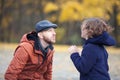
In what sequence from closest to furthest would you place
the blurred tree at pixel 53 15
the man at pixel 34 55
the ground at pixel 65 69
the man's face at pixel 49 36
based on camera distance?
the man at pixel 34 55 < the man's face at pixel 49 36 < the ground at pixel 65 69 < the blurred tree at pixel 53 15

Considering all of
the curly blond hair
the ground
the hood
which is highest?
the curly blond hair

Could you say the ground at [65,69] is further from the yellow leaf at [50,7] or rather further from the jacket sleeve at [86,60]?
the yellow leaf at [50,7]

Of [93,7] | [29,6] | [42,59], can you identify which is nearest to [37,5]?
[29,6]

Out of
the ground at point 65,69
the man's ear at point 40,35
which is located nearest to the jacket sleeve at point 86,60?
the man's ear at point 40,35

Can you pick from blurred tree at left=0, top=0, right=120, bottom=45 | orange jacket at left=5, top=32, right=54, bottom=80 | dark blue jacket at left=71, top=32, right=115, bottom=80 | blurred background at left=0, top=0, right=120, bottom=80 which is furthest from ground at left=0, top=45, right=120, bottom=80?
blurred tree at left=0, top=0, right=120, bottom=45

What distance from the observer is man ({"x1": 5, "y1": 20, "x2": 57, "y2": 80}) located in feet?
19.9

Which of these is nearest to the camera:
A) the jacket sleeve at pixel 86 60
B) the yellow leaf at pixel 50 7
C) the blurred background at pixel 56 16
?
the jacket sleeve at pixel 86 60

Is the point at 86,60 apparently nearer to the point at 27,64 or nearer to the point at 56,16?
the point at 27,64

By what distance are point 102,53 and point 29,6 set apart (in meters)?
39.5

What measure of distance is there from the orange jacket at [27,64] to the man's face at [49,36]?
0.18 meters

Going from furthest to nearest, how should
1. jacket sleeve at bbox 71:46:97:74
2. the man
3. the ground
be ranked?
the ground < the man < jacket sleeve at bbox 71:46:97:74

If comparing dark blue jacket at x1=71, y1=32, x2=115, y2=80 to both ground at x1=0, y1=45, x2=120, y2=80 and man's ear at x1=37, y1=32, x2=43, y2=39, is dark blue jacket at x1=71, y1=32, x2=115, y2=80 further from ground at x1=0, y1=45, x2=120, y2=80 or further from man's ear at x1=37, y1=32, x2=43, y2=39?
ground at x1=0, y1=45, x2=120, y2=80

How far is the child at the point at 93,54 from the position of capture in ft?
19.0

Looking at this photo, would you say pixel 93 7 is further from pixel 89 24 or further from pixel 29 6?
pixel 89 24
